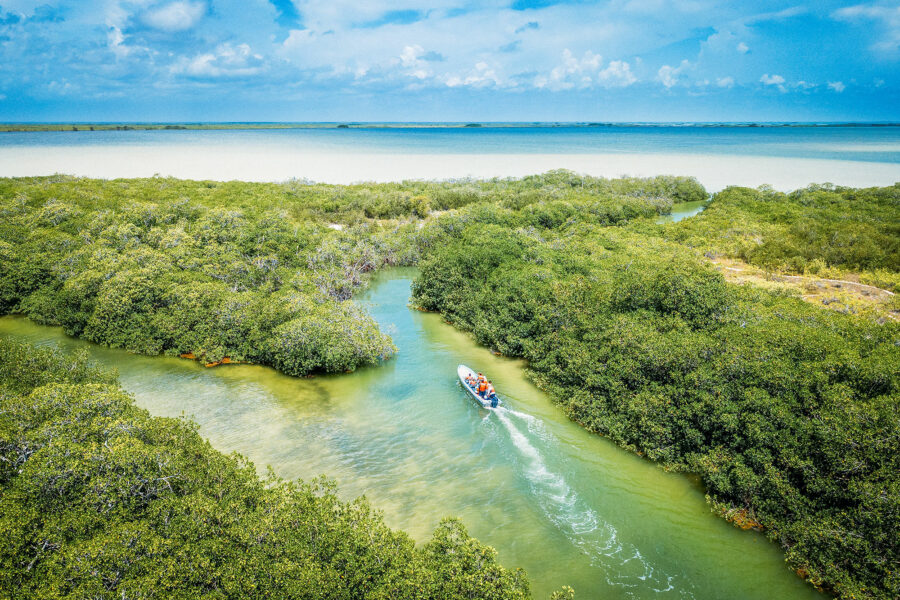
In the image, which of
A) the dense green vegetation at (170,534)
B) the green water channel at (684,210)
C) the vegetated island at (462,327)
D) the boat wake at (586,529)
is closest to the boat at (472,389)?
the boat wake at (586,529)

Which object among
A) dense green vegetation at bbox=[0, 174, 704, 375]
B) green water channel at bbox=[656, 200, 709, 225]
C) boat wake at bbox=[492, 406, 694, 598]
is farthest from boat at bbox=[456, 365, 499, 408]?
green water channel at bbox=[656, 200, 709, 225]

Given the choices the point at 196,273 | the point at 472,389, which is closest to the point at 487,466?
the point at 472,389

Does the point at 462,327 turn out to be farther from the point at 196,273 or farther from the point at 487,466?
the point at 196,273

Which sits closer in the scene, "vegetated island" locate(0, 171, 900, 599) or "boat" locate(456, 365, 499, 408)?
"vegetated island" locate(0, 171, 900, 599)

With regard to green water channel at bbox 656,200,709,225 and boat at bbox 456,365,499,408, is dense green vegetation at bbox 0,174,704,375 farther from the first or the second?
green water channel at bbox 656,200,709,225

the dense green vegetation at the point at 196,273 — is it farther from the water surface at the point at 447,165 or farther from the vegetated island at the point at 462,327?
the water surface at the point at 447,165

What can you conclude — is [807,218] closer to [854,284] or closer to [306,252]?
[854,284]
